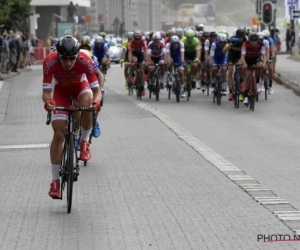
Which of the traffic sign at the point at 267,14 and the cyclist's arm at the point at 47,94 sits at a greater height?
the traffic sign at the point at 267,14

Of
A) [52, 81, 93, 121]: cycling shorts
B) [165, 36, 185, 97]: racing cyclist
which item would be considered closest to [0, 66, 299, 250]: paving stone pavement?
[52, 81, 93, 121]: cycling shorts

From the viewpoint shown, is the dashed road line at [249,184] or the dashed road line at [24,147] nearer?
the dashed road line at [249,184]

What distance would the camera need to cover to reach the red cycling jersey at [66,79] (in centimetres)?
1044

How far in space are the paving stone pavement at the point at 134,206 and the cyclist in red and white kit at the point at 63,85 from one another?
0.60 metres

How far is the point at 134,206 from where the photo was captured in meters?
9.96

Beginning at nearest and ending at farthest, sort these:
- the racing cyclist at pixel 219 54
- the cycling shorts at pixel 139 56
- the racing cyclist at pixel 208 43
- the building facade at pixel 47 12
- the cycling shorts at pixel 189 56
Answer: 1. the racing cyclist at pixel 219 54
2. the cycling shorts at pixel 189 56
3. the cycling shorts at pixel 139 56
4. the racing cyclist at pixel 208 43
5. the building facade at pixel 47 12

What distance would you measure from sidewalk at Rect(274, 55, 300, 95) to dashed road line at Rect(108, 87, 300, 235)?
46.7 feet

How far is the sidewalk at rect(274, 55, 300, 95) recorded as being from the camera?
32.3 m

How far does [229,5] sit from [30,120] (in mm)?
145595

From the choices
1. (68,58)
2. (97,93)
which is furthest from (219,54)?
(68,58)

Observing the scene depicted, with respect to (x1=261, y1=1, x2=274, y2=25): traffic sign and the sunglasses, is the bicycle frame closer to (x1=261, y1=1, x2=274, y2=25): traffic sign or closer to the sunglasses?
the sunglasses

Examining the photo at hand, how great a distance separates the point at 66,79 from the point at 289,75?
27364 millimetres

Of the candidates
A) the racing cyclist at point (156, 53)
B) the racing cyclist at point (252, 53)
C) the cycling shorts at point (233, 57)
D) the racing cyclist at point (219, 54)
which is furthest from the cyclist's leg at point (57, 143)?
the racing cyclist at point (156, 53)

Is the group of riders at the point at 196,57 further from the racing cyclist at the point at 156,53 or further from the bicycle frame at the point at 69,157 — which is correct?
the bicycle frame at the point at 69,157
